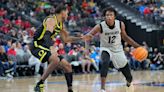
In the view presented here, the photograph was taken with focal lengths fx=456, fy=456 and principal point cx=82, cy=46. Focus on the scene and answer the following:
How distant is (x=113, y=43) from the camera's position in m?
9.62

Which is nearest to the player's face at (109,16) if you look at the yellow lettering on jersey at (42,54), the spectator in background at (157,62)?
the yellow lettering on jersey at (42,54)

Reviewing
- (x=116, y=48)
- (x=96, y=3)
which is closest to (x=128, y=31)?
(x=96, y=3)

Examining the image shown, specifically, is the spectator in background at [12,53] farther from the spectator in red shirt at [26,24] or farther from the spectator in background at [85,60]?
the spectator in red shirt at [26,24]

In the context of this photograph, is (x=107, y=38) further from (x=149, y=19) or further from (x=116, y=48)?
(x=149, y=19)

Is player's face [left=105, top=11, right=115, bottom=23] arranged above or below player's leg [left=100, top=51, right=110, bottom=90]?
above

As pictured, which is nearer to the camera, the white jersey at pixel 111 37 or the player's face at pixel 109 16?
the player's face at pixel 109 16

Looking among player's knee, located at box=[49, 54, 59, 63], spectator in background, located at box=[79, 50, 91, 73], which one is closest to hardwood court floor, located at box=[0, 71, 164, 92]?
player's knee, located at box=[49, 54, 59, 63]

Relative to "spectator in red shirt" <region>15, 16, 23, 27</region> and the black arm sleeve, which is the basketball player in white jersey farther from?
"spectator in red shirt" <region>15, 16, 23, 27</region>

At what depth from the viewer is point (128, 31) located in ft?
82.7

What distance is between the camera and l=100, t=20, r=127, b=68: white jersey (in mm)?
9547

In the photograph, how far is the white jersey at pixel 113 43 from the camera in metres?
9.55

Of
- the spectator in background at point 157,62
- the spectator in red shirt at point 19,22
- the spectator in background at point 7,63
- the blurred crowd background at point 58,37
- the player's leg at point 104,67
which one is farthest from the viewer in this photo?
the spectator in background at point 157,62

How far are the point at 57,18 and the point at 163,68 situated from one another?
13783 millimetres

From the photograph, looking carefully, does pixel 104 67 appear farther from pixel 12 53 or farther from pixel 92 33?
pixel 12 53
